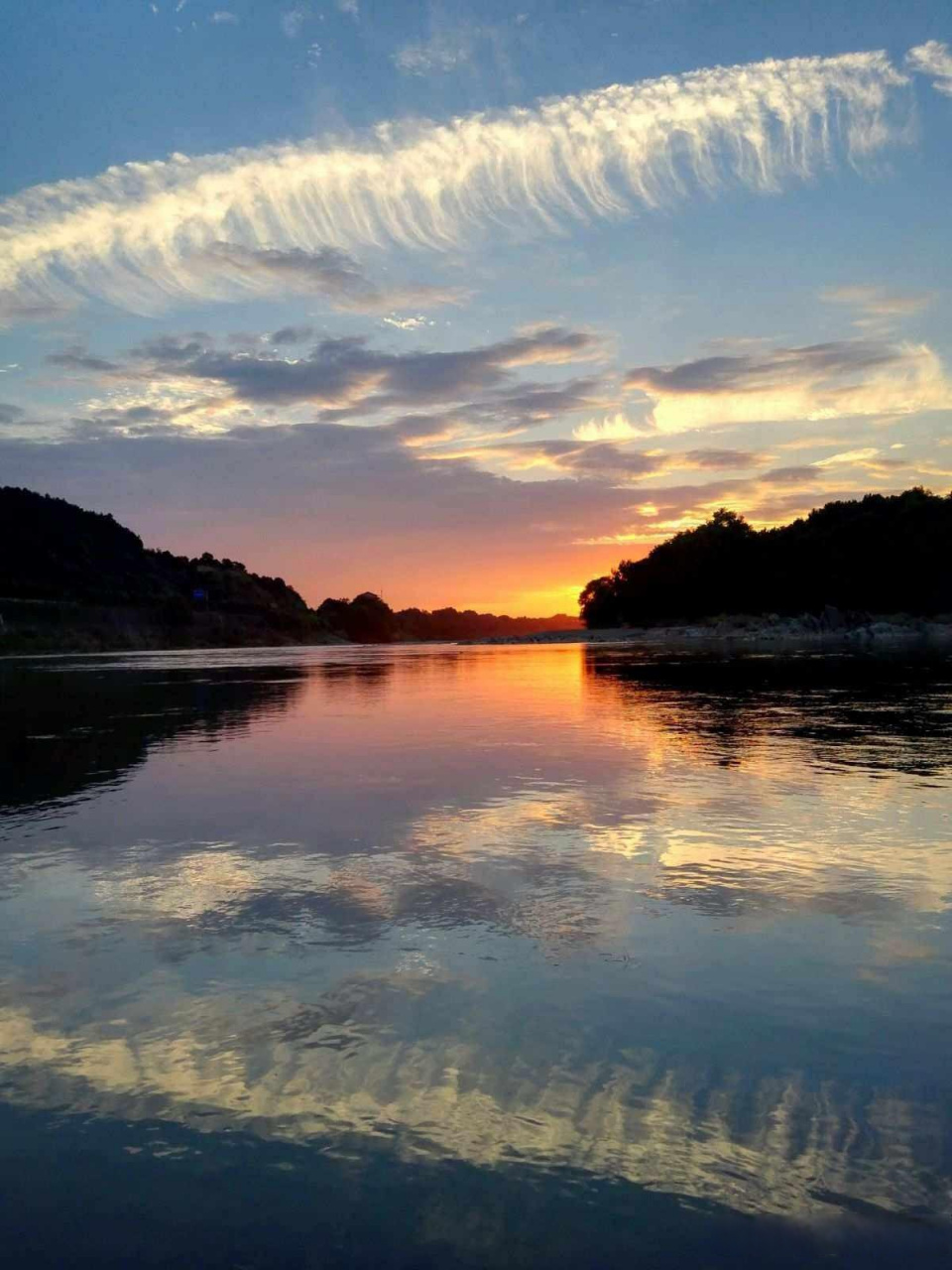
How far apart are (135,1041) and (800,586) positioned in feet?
525

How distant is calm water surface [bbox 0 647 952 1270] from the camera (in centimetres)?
485

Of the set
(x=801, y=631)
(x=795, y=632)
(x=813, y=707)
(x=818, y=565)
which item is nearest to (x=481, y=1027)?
(x=813, y=707)

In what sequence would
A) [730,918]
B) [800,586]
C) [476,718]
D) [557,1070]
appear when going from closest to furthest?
[557,1070], [730,918], [476,718], [800,586]

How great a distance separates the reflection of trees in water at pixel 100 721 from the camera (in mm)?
19734

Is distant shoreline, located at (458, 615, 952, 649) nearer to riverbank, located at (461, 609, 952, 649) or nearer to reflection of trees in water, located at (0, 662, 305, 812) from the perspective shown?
riverbank, located at (461, 609, 952, 649)

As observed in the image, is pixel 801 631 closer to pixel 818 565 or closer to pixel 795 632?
pixel 795 632

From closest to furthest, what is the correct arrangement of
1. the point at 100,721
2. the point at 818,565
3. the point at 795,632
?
the point at 100,721 < the point at 795,632 < the point at 818,565

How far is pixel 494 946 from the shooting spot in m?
8.87

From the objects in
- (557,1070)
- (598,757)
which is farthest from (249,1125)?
(598,757)

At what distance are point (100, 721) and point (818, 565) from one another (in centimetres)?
14025

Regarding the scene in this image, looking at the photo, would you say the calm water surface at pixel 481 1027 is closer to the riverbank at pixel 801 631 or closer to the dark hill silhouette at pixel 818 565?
the riverbank at pixel 801 631

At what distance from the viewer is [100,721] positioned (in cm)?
3200

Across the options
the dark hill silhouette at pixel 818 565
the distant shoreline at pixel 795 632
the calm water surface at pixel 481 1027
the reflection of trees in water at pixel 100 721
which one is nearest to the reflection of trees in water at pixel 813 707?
the calm water surface at pixel 481 1027

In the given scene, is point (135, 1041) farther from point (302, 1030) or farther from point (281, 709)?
point (281, 709)
